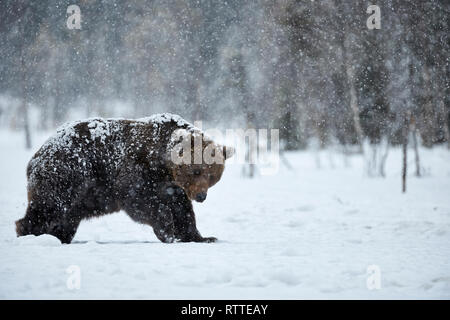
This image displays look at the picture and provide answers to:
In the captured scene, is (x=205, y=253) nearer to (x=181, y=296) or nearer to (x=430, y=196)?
(x=181, y=296)

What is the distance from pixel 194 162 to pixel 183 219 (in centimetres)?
77

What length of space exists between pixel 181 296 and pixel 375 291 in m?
1.54

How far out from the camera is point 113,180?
5.36 meters

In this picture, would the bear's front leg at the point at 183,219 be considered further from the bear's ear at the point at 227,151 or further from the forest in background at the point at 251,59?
the forest in background at the point at 251,59

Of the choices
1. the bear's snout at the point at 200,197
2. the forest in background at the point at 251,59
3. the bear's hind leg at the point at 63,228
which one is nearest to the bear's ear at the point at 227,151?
the bear's snout at the point at 200,197

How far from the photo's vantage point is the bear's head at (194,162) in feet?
17.9

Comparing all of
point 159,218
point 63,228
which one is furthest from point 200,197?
point 63,228

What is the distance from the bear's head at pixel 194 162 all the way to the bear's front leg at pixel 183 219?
0.35 feet

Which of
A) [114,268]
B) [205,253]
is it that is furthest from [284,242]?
[114,268]

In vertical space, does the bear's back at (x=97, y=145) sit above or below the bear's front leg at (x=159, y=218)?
above

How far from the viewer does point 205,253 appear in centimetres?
443

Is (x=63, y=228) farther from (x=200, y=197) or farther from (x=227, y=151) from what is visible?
(x=227, y=151)

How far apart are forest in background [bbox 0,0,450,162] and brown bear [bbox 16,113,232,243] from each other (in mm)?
6868

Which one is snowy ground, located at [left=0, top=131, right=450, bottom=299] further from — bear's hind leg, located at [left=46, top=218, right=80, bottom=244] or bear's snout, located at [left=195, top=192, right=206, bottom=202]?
bear's snout, located at [left=195, top=192, right=206, bottom=202]
